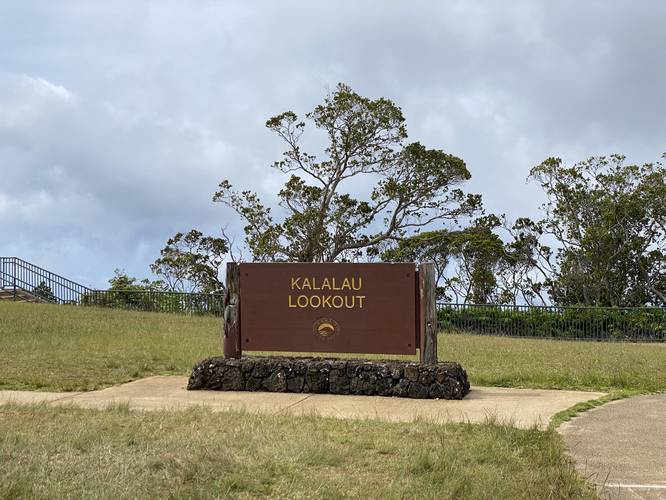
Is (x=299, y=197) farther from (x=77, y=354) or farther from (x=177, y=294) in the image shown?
(x=77, y=354)

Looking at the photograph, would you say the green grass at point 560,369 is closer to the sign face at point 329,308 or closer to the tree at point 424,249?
the sign face at point 329,308

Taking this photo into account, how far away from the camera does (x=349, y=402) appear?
31.9 feet

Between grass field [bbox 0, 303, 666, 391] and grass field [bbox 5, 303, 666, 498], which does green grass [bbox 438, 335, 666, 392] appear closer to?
grass field [bbox 0, 303, 666, 391]

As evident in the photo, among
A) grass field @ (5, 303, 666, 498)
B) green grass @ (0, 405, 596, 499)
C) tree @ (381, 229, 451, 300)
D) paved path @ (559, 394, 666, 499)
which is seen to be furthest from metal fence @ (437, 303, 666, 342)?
green grass @ (0, 405, 596, 499)

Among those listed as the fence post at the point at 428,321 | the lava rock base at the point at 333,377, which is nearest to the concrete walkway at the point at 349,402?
the lava rock base at the point at 333,377

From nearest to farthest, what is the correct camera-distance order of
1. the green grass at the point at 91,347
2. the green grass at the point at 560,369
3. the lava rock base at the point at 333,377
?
1. the lava rock base at the point at 333,377
2. the green grass at the point at 560,369
3. the green grass at the point at 91,347

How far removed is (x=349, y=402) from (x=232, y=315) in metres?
2.61

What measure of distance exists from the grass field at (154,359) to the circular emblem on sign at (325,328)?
2452mm

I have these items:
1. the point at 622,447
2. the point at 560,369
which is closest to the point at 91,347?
the point at 560,369

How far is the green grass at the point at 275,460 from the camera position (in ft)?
17.3

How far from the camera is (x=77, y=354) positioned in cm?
1451

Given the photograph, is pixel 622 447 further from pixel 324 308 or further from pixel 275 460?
pixel 324 308

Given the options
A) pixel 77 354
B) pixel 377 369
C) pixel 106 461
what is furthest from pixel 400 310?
pixel 77 354

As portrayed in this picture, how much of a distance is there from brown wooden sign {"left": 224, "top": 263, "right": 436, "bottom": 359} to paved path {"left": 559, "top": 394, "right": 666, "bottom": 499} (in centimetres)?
294
